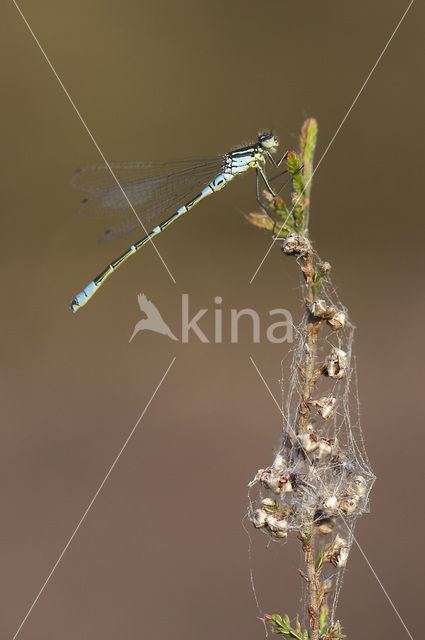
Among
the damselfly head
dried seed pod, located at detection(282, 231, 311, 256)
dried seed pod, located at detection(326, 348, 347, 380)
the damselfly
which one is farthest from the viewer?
the damselfly

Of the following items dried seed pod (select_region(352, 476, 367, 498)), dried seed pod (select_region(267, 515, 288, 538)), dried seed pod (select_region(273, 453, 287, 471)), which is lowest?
dried seed pod (select_region(267, 515, 288, 538))

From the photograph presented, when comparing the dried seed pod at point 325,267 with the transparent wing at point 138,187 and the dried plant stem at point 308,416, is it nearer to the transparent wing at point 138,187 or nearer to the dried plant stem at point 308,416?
the dried plant stem at point 308,416

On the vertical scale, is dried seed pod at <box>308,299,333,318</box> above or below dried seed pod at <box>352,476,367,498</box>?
above

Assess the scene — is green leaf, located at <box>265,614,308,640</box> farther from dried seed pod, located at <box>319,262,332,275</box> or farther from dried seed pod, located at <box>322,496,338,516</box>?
dried seed pod, located at <box>319,262,332,275</box>

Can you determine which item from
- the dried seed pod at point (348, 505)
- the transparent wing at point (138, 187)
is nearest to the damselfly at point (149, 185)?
the transparent wing at point (138, 187)

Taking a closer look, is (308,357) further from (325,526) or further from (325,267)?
(325,526)

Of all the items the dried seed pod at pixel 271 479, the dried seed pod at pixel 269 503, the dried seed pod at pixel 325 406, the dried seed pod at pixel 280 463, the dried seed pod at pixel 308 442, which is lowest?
the dried seed pod at pixel 269 503

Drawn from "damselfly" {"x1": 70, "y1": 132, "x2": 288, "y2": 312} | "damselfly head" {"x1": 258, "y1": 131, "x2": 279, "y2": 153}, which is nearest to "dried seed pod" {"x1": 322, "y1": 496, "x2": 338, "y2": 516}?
"damselfly" {"x1": 70, "y1": 132, "x2": 288, "y2": 312}

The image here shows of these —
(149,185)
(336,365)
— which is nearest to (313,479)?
(336,365)
